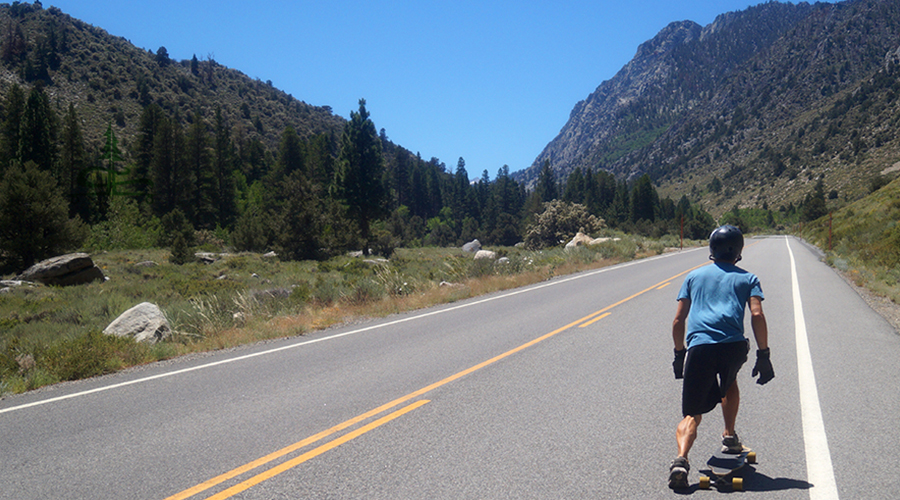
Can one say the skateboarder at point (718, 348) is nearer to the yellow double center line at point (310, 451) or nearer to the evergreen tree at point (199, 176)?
the yellow double center line at point (310, 451)

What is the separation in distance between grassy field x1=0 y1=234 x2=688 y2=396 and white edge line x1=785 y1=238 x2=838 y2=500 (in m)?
7.97

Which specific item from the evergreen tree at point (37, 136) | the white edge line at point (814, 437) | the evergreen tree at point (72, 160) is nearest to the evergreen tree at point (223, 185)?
the evergreen tree at point (72, 160)

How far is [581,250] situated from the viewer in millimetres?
28672

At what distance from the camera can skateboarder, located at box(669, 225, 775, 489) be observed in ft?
11.5

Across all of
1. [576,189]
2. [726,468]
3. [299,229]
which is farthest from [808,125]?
[726,468]

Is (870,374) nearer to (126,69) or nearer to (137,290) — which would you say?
(137,290)

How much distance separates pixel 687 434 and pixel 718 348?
628 millimetres

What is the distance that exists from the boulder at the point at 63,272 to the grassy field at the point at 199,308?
149cm

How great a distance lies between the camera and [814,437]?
441cm

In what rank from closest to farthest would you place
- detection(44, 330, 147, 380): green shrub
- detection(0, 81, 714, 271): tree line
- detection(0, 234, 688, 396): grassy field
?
detection(44, 330, 147, 380): green shrub < detection(0, 234, 688, 396): grassy field < detection(0, 81, 714, 271): tree line

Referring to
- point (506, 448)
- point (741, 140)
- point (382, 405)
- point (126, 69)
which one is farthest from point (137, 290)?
point (741, 140)

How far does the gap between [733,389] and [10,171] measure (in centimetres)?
3863

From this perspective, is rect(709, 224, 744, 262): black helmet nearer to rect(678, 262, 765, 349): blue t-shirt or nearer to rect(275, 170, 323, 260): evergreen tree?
rect(678, 262, 765, 349): blue t-shirt

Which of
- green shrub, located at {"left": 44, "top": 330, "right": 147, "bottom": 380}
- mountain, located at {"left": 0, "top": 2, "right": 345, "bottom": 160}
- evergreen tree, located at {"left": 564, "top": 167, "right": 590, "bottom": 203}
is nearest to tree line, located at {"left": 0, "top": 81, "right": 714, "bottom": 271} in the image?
mountain, located at {"left": 0, "top": 2, "right": 345, "bottom": 160}
